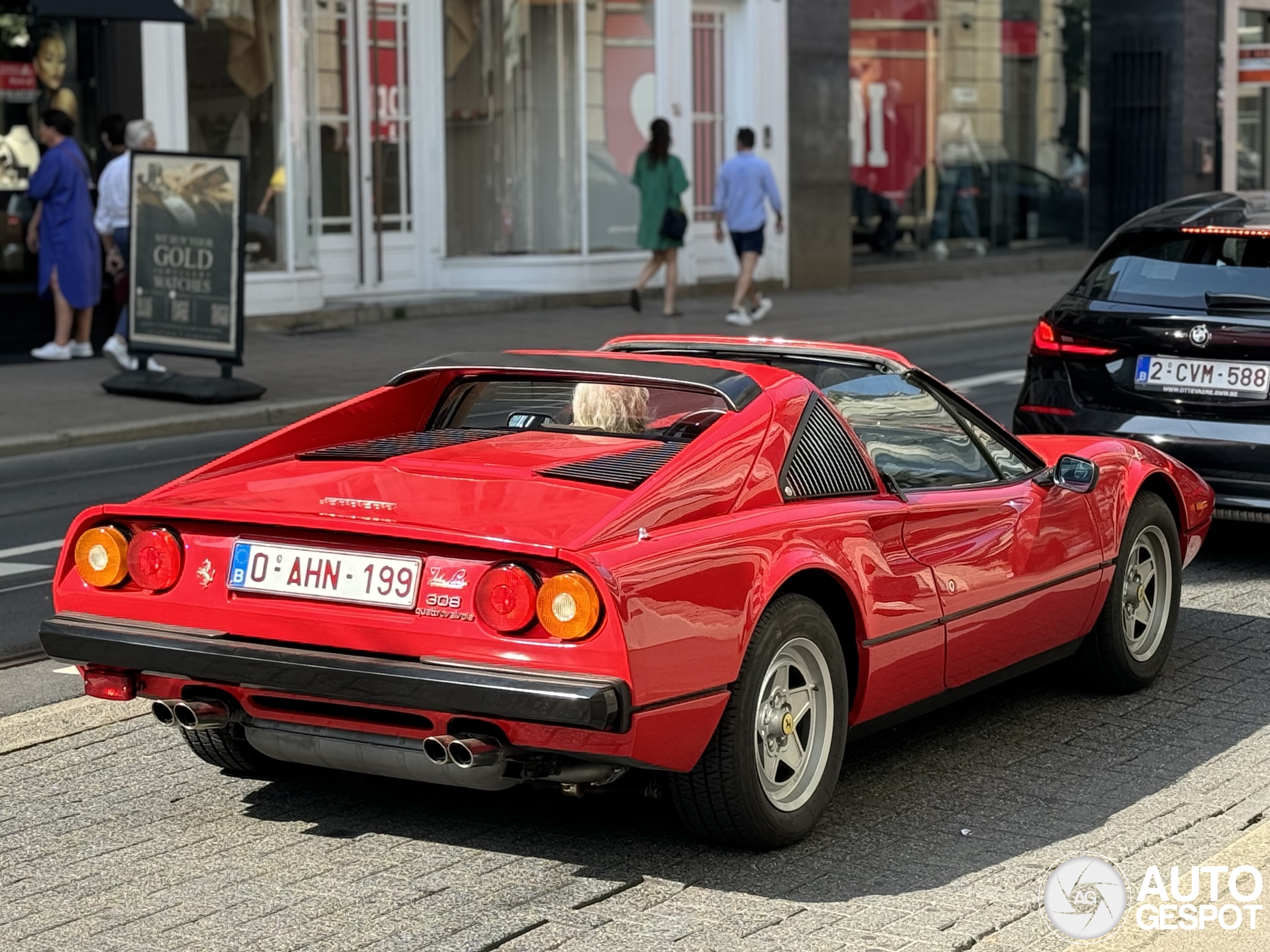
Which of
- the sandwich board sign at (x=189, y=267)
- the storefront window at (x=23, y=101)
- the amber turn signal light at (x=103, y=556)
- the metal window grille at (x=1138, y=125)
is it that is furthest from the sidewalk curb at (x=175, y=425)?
the metal window grille at (x=1138, y=125)

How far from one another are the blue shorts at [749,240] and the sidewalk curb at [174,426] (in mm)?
7503

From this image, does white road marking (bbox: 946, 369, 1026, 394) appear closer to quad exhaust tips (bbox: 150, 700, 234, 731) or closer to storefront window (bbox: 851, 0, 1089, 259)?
storefront window (bbox: 851, 0, 1089, 259)

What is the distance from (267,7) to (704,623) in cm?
1653

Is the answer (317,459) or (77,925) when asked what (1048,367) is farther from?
(77,925)

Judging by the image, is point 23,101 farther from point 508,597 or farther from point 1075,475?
point 508,597

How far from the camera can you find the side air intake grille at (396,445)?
536cm

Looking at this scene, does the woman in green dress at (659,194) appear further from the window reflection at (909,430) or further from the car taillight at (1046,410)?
the window reflection at (909,430)

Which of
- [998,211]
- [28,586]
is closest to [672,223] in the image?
[998,211]

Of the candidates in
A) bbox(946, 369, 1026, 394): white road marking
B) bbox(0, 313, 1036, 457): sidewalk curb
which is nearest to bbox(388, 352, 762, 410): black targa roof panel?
bbox(0, 313, 1036, 457): sidewalk curb

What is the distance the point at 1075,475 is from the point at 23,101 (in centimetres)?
1338

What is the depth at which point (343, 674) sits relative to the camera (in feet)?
14.9

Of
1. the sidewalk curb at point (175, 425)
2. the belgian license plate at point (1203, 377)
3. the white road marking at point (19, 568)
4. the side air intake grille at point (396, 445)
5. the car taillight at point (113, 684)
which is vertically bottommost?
the white road marking at point (19, 568)

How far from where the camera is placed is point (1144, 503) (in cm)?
673

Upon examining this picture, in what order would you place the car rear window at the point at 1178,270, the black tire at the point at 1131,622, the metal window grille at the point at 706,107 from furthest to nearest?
the metal window grille at the point at 706,107 < the car rear window at the point at 1178,270 < the black tire at the point at 1131,622
